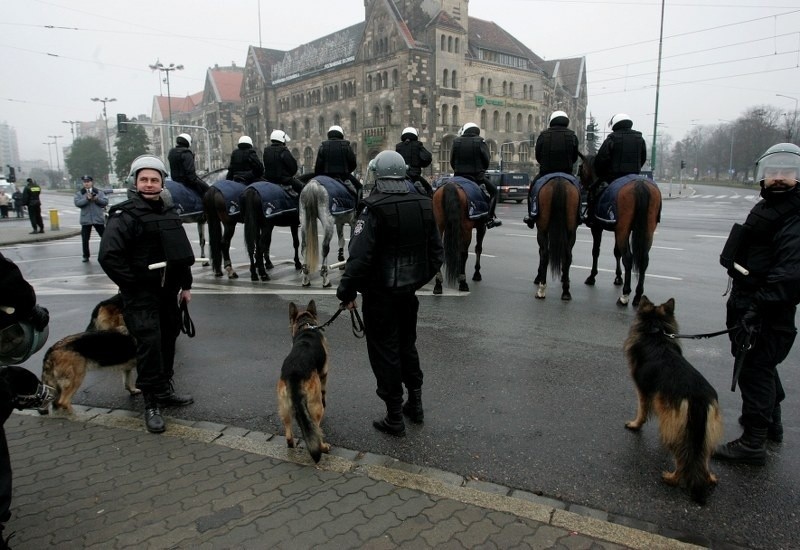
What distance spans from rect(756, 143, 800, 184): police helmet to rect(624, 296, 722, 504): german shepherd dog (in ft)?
4.28

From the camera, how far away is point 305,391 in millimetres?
3693

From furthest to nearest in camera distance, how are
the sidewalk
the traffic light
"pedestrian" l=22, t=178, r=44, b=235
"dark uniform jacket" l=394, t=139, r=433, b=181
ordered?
the traffic light
"pedestrian" l=22, t=178, r=44, b=235
"dark uniform jacket" l=394, t=139, r=433, b=181
the sidewalk

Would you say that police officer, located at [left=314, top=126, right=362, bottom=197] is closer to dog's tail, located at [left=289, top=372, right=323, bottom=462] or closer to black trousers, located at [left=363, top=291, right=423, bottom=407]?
black trousers, located at [left=363, top=291, right=423, bottom=407]

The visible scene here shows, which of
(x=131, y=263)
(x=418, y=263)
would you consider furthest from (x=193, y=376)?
(x=418, y=263)

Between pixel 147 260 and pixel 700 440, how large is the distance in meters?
4.20

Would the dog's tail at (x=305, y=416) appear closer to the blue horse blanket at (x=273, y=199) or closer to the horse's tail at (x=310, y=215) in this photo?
the horse's tail at (x=310, y=215)

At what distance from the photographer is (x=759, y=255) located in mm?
3666

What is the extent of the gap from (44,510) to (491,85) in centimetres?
5949

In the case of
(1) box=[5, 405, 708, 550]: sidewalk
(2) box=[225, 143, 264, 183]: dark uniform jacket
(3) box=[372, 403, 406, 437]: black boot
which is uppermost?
(2) box=[225, 143, 264, 183]: dark uniform jacket

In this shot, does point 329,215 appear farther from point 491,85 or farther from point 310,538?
point 491,85

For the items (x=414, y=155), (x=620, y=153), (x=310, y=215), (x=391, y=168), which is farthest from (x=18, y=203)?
(x=391, y=168)

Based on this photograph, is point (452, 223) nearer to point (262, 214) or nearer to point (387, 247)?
point (262, 214)

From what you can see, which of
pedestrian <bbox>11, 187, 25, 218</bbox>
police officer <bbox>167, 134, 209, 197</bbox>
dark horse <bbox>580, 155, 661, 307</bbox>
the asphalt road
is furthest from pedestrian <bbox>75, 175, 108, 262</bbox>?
pedestrian <bbox>11, 187, 25, 218</bbox>

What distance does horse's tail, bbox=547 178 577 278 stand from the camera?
7.94 meters
